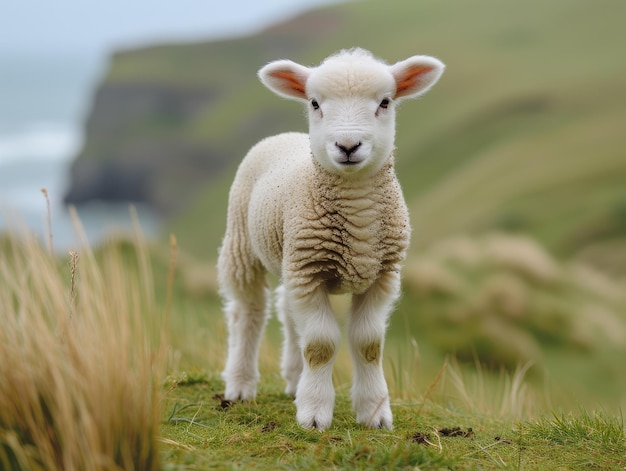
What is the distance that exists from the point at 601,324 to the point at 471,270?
2.26m

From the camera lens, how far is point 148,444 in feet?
12.5

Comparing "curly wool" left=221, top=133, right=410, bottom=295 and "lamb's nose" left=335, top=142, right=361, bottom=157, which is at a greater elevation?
"lamb's nose" left=335, top=142, right=361, bottom=157

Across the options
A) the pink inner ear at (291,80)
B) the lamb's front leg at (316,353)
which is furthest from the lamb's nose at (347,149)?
the lamb's front leg at (316,353)

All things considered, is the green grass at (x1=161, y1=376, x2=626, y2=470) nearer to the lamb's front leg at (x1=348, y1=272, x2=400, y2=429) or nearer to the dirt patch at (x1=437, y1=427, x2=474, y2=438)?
the dirt patch at (x1=437, y1=427, x2=474, y2=438)

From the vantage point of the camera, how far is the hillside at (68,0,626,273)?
80.1 feet

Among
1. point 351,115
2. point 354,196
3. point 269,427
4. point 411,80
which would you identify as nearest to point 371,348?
point 269,427

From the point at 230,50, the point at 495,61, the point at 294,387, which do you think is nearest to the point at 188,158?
the point at 230,50

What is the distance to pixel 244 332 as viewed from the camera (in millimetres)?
6383

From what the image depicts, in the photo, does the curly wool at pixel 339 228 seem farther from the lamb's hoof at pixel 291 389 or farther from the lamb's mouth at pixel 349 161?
the lamb's hoof at pixel 291 389

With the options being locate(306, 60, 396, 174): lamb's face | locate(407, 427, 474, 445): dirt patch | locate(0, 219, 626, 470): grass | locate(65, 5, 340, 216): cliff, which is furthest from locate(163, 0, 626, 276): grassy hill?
locate(306, 60, 396, 174): lamb's face

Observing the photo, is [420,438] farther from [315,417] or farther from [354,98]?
[354,98]

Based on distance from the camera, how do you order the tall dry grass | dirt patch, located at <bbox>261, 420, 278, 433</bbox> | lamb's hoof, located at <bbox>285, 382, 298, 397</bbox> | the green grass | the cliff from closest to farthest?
the tall dry grass, the green grass, dirt patch, located at <bbox>261, 420, 278, 433</bbox>, lamb's hoof, located at <bbox>285, 382, 298, 397</bbox>, the cliff

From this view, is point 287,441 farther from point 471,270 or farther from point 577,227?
point 577,227

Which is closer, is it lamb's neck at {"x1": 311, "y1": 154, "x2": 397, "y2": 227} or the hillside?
lamb's neck at {"x1": 311, "y1": 154, "x2": 397, "y2": 227}
